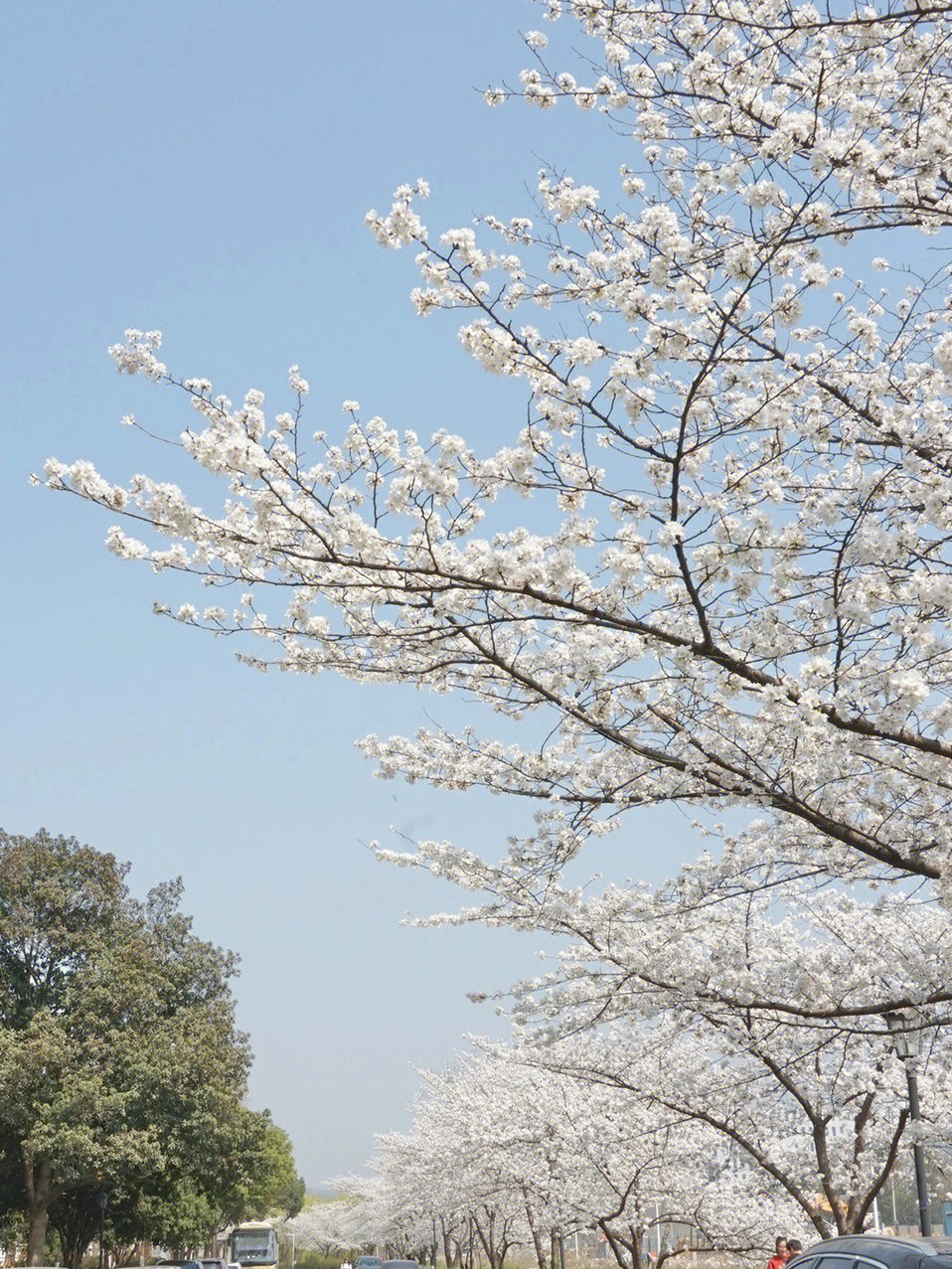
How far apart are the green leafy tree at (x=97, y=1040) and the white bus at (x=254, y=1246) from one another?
47.7ft

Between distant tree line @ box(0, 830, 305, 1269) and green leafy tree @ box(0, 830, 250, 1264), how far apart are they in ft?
0.11

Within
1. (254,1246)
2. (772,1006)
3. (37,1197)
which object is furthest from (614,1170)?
(254,1246)

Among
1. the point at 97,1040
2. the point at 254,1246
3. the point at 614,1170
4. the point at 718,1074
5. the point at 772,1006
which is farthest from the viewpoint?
the point at 254,1246

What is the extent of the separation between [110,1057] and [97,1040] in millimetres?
527

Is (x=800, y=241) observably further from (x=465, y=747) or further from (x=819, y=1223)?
(x=819, y=1223)

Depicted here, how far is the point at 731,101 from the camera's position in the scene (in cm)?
538

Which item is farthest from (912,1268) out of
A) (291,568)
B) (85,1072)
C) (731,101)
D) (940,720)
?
(85,1072)

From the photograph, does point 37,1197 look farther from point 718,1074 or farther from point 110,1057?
point 718,1074

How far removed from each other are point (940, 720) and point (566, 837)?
2393 millimetres

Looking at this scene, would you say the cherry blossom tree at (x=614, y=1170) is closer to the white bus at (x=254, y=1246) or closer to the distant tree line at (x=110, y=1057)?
the distant tree line at (x=110, y=1057)

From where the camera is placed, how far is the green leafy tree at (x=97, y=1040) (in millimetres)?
28656

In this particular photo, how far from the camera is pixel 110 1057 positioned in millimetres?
29750

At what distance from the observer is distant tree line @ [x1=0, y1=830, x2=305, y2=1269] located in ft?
94.3

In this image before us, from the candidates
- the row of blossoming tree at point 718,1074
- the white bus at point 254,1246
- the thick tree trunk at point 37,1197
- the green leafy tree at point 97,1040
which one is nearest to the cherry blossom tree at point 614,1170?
the row of blossoming tree at point 718,1074
